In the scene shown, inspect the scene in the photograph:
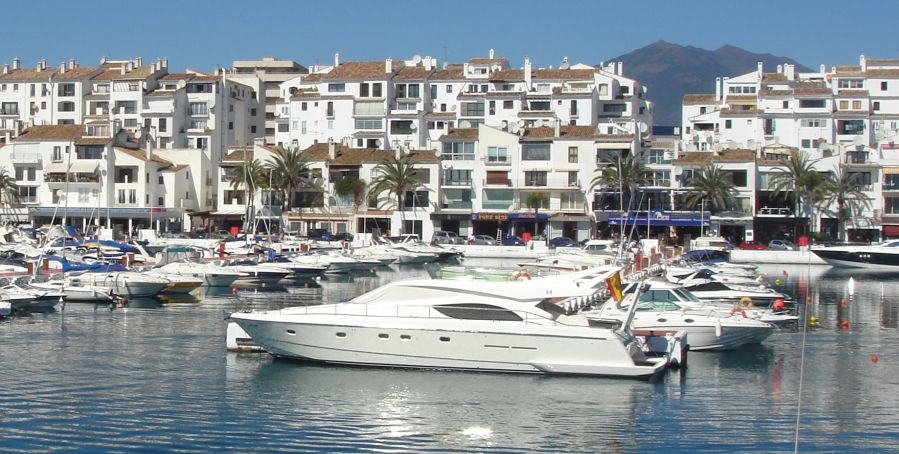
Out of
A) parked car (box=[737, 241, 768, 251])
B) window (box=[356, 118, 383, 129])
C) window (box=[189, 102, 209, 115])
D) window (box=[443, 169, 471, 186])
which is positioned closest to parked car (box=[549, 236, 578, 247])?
window (box=[443, 169, 471, 186])

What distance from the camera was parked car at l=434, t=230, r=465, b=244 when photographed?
309 feet

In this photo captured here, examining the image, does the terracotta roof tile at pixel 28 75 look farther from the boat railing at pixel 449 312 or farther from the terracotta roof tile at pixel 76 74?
Result: the boat railing at pixel 449 312

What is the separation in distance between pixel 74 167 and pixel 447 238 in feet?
116

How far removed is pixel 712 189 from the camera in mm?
95500

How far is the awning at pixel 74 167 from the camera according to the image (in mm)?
100375

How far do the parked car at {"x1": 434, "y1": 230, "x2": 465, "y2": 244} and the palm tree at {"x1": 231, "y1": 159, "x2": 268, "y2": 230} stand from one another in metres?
16.7

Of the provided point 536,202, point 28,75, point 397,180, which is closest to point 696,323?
point 536,202

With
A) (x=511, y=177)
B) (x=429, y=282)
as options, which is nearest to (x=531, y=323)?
(x=429, y=282)

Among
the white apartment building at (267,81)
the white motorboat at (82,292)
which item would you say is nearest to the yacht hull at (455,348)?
the white motorboat at (82,292)

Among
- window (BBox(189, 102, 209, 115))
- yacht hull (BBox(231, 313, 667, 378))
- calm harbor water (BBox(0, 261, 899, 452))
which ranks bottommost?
calm harbor water (BBox(0, 261, 899, 452))

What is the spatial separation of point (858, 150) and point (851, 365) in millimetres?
72531

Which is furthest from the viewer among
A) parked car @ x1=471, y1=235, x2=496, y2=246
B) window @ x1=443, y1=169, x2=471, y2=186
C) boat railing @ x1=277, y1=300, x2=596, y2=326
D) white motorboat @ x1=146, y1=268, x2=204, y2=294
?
window @ x1=443, y1=169, x2=471, y2=186

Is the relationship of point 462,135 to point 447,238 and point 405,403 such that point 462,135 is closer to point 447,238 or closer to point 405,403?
point 447,238

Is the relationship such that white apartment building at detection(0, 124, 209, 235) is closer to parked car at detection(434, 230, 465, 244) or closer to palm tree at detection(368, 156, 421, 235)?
palm tree at detection(368, 156, 421, 235)
